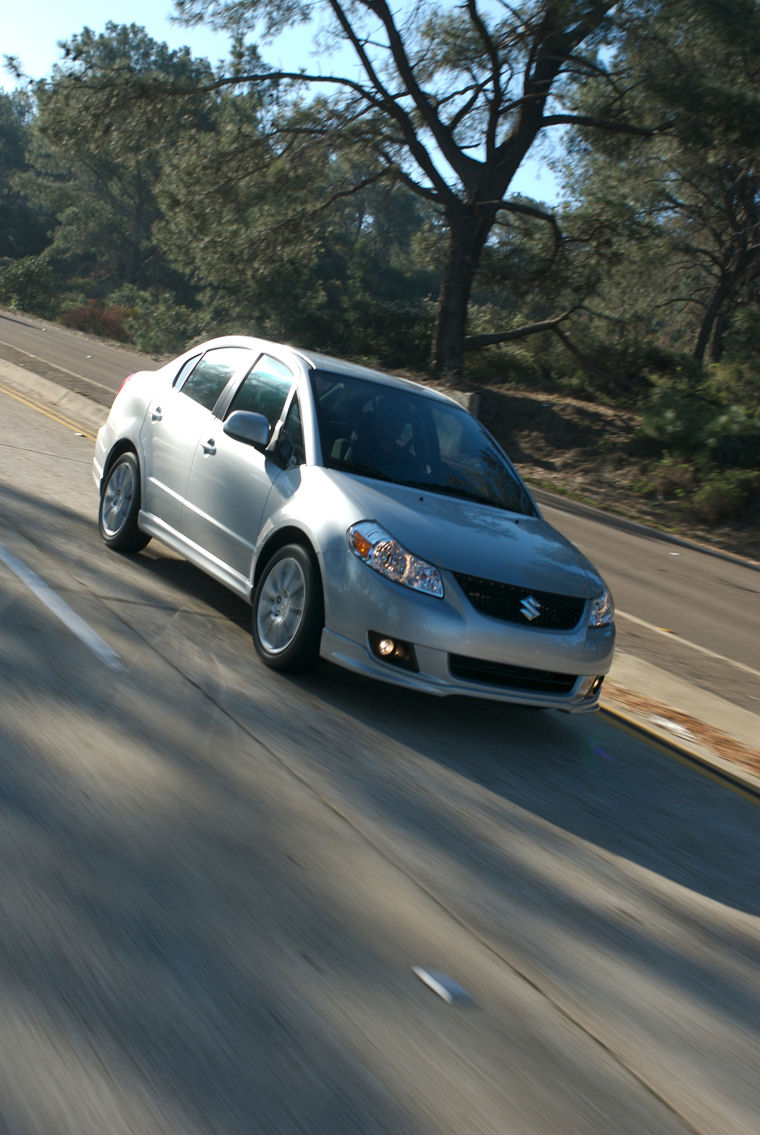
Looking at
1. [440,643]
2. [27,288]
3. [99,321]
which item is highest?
[27,288]

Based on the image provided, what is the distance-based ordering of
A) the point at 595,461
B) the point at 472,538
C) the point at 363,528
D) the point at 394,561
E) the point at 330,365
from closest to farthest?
the point at 394,561
the point at 363,528
the point at 472,538
the point at 330,365
the point at 595,461

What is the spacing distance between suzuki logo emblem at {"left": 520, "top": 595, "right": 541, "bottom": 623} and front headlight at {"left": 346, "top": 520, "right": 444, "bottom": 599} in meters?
0.44

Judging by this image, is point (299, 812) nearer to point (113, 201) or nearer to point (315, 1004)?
point (315, 1004)

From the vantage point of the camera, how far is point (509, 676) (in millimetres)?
5875

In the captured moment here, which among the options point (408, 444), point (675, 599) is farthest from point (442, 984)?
point (675, 599)

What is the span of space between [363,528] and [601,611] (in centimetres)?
139

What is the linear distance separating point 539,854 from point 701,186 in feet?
109

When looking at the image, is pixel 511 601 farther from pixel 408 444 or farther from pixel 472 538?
pixel 408 444

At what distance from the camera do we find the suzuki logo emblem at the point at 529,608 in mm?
5871

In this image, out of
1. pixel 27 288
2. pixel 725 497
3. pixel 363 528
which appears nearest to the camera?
pixel 363 528

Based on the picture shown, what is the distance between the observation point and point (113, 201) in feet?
275

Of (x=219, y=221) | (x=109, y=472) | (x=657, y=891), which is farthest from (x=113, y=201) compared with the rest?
(x=657, y=891)

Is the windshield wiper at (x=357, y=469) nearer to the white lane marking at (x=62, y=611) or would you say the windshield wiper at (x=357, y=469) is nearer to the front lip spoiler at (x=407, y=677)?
the front lip spoiler at (x=407, y=677)

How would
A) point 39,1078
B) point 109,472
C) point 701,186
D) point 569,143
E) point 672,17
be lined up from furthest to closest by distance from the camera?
point 701,186, point 569,143, point 672,17, point 109,472, point 39,1078
